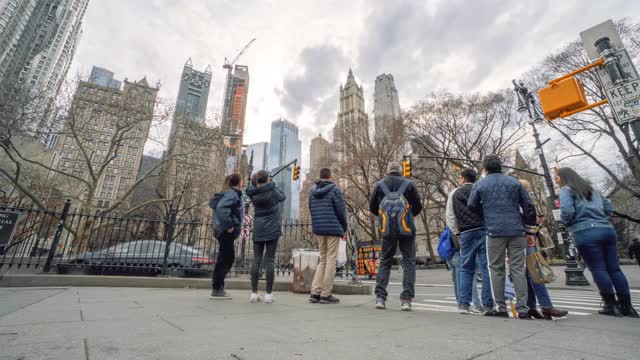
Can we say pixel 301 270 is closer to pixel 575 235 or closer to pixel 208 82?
pixel 575 235

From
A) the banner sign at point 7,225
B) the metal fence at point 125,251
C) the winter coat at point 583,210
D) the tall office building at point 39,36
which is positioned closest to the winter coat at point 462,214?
the winter coat at point 583,210

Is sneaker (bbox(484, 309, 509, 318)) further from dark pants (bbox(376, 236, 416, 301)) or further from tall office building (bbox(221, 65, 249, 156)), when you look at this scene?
tall office building (bbox(221, 65, 249, 156))

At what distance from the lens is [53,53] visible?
274 feet

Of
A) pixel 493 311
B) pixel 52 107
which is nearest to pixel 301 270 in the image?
pixel 493 311

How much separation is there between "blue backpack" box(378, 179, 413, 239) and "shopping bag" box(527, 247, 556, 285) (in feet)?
4.92

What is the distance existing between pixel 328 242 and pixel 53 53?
117 meters

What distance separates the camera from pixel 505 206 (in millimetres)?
3631

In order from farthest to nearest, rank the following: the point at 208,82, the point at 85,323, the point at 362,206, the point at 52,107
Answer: the point at 208,82 < the point at 362,206 < the point at 52,107 < the point at 85,323

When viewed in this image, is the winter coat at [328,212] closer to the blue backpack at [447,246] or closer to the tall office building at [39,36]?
the blue backpack at [447,246]

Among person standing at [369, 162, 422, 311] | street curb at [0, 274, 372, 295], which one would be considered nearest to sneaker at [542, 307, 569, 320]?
person standing at [369, 162, 422, 311]

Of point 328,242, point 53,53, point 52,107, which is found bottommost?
point 328,242

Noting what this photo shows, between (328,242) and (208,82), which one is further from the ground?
(208,82)

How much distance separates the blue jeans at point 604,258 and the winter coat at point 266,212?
4.44m

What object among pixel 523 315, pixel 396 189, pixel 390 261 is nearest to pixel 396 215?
pixel 396 189
